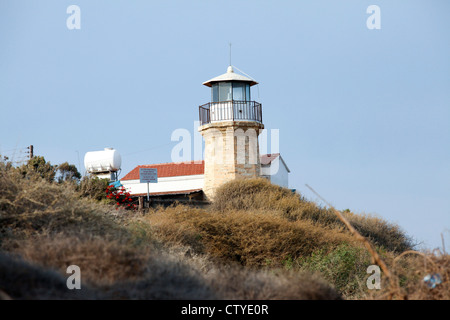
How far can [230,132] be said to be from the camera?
27.2 metres

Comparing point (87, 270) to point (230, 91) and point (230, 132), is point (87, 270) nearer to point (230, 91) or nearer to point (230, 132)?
point (230, 132)

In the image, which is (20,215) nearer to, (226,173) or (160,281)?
(160,281)

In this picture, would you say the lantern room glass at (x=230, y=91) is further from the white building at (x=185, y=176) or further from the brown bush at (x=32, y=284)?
the brown bush at (x=32, y=284)

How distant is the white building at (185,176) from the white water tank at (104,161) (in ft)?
5.80

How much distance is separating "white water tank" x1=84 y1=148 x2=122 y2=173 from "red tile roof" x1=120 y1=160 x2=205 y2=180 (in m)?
3.08

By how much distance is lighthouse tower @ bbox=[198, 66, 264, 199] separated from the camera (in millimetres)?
27109

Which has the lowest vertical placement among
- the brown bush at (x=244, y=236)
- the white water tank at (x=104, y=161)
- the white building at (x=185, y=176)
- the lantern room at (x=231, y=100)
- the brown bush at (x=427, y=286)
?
the brown bush at (x=427, y=286)

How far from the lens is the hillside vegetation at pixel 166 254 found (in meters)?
7.90

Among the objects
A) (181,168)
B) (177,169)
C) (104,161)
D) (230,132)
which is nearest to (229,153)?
(230,132)

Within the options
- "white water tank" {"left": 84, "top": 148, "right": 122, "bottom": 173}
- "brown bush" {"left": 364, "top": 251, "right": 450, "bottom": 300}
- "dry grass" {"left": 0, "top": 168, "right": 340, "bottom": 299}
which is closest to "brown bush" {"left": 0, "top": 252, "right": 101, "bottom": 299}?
"dry grass" {"left": 0, "top": 168, "right": 340, "bottom": 299}

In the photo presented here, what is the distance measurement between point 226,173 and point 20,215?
55.8ft

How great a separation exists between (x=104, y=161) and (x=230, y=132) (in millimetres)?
11625

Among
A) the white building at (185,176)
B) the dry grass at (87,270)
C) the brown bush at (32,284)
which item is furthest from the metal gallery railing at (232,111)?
the brown bush at (32,284)
